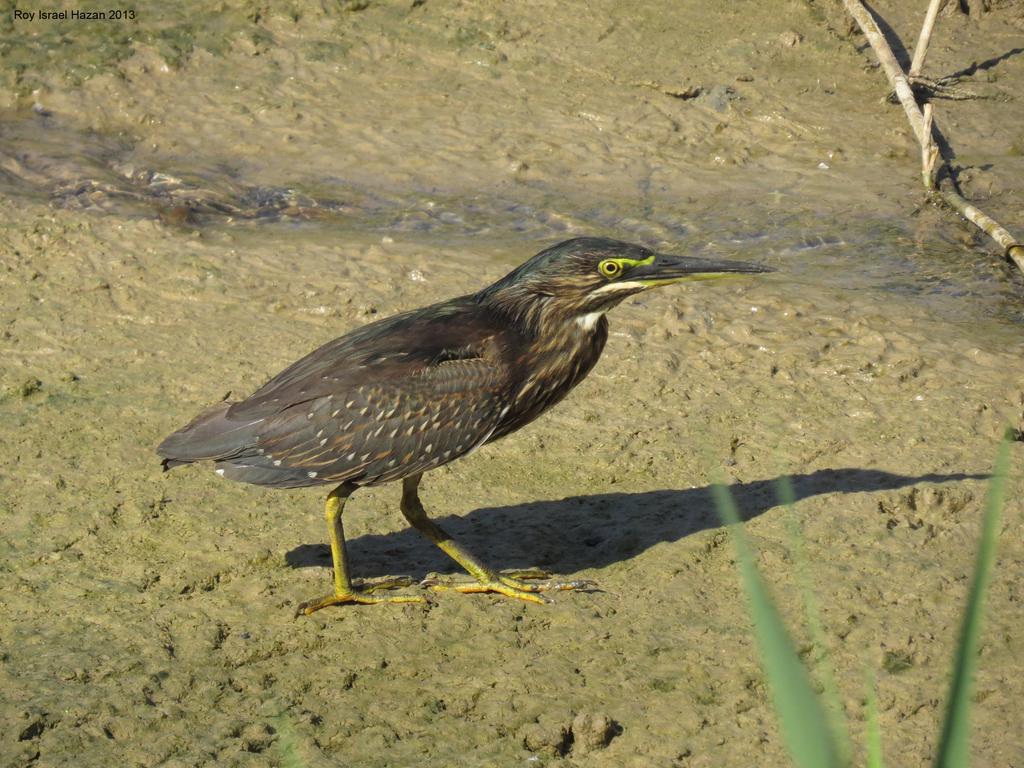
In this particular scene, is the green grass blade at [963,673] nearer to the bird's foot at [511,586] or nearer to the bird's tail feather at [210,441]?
the bird's foot at [511,586]

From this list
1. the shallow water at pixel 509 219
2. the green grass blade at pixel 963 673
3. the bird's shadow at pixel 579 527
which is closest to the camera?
the green grass blade at pixel 963 673

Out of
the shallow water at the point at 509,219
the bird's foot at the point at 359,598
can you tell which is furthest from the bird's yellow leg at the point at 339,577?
the shallow water at the point at 509,219

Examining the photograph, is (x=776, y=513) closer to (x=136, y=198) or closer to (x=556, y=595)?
(x=556, y=595)

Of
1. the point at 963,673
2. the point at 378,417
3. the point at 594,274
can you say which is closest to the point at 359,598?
the point at 378,417

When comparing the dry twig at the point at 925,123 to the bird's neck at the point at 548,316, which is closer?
the bird's neck at the point at 548,316

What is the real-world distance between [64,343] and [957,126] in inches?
301

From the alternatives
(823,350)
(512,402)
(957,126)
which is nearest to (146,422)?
(512,402)

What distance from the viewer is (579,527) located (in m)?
6.34

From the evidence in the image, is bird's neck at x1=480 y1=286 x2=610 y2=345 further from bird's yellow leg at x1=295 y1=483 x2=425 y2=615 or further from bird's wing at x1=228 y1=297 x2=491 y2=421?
bird's yellow leg at x1=295 y1=483 x2=425 y2=615

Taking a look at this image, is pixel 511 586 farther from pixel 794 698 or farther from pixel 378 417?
pixel 794 698

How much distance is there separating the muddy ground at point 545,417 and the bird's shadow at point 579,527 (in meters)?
0.02

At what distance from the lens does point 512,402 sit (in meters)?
5.70

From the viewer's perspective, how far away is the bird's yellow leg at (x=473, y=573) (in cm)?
574

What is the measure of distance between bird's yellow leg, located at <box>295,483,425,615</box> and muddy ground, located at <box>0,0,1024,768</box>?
8cm
